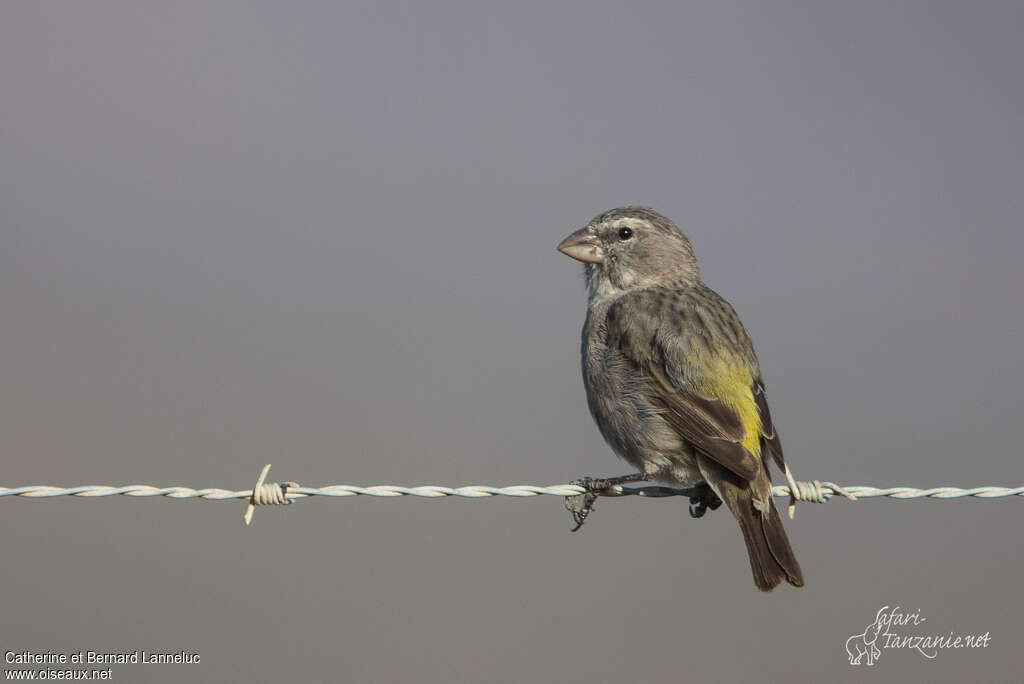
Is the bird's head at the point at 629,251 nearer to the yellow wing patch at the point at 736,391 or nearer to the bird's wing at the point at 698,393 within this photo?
the bird's wing at the point at 698,393

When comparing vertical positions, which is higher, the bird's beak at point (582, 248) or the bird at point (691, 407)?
the bird's beak at point (582, 248)

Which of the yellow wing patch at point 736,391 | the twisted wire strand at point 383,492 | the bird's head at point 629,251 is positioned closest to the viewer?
the twisted wire strand at point 383,492

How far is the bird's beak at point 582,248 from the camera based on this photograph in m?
6.51

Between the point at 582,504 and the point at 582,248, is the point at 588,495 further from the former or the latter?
the point at 582,248

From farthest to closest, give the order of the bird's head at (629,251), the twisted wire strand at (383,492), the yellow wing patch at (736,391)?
the bird's head at (629,251) < the yellow wing patch at (736,391) < the twisted wire strand at (383,492)

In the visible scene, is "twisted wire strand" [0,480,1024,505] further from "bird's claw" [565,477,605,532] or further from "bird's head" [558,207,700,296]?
"bird's head" [558,207,700,296]

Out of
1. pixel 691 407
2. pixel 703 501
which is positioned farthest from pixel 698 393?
pixel 703 501

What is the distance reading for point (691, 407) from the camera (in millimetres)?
4988

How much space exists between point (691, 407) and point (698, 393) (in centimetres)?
10

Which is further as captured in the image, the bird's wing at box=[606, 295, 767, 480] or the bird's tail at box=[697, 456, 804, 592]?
the bird's wing at box=[606, 295, 767, 480]

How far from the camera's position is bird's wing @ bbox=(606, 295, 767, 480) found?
4.73 meters

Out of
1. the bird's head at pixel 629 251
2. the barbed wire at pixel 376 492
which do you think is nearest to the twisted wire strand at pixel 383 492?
the barbed wire at pixel 376 492

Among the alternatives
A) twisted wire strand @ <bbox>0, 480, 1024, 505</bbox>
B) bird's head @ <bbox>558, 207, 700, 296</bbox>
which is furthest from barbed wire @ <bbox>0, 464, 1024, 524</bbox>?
bird's head @ <bbox>558, 207, 700, 296</bbox>

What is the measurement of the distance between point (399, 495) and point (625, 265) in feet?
9.94
